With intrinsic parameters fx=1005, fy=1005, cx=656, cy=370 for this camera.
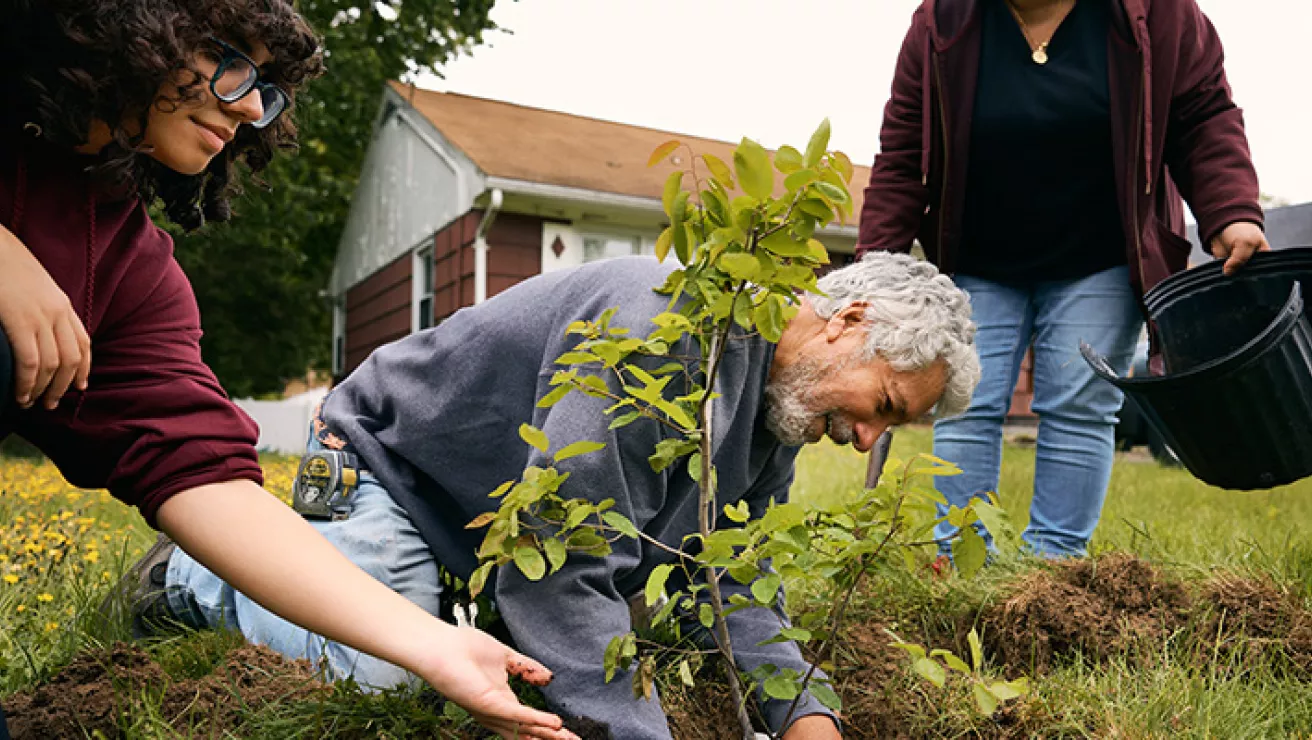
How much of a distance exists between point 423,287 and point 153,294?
34.0ft

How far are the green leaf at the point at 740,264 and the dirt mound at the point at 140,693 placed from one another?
3.24 ft

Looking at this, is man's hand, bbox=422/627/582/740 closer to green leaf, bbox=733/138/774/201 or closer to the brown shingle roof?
green leaf, bbox=733/138/774/201

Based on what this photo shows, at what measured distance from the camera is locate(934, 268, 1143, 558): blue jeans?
2748 mm

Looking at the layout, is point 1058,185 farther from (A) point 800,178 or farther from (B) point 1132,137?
(A) point 800,178

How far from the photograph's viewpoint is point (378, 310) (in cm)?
1308

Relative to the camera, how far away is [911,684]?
2.02 metres

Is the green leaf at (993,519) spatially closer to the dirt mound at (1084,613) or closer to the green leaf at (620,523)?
the green leaf at (620,523)

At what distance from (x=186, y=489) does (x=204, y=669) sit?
69cm

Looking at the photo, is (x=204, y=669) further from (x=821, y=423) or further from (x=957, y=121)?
(x=957, y=121)

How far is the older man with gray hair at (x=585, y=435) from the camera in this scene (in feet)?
5.25

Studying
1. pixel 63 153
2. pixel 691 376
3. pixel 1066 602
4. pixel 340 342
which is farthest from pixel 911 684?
pixel 340 342

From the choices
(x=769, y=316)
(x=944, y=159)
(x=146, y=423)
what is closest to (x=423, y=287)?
(x=944, y=159)

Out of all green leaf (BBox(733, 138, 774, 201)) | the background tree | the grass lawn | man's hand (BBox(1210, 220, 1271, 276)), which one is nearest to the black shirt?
man's hand (BBox(1210, 220, 1271, 276))

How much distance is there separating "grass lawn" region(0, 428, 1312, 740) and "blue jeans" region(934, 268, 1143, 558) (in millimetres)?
183
